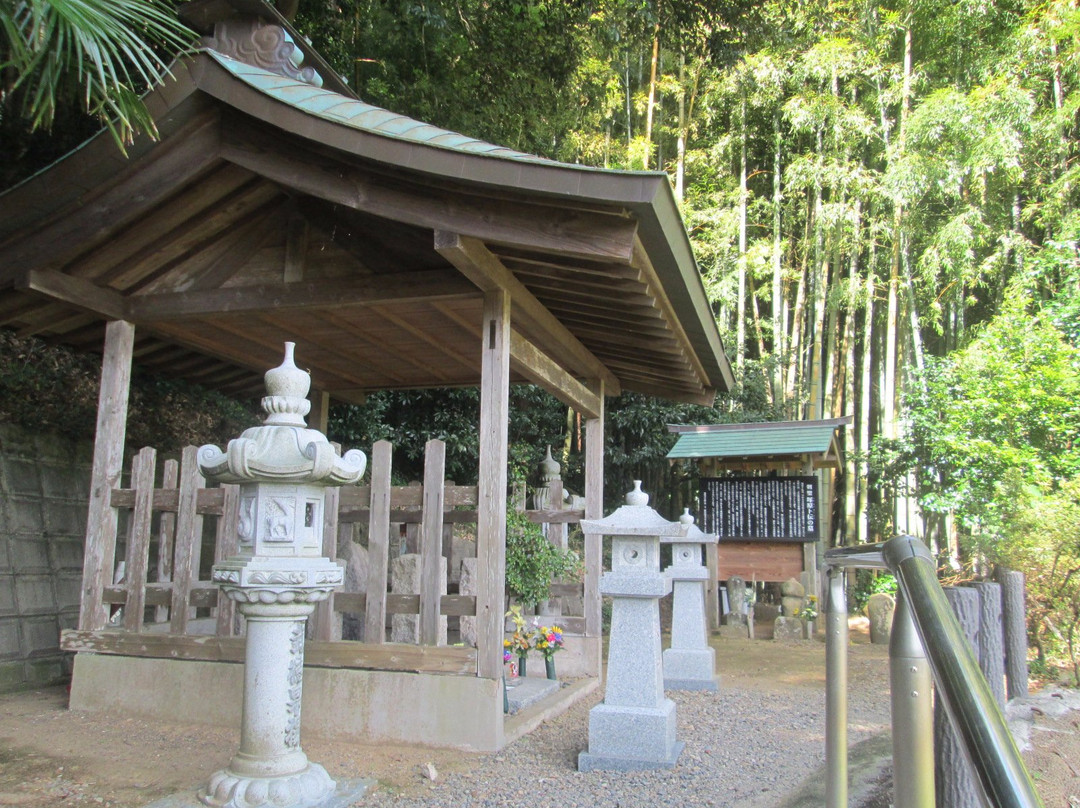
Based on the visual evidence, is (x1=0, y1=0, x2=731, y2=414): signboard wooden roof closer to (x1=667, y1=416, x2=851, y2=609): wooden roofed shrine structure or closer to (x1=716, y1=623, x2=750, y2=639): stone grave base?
(x1=667, y1=416, x2=851, y2=609): wooden roofed shrine structure

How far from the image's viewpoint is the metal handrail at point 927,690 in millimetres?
729

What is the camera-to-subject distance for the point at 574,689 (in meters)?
5.46

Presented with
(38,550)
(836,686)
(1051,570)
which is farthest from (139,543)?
(1051,570)

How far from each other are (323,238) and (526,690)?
313cm

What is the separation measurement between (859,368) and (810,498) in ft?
20.2

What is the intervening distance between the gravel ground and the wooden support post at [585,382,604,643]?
2.27 feet

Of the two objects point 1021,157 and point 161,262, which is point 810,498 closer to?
point 1021,157

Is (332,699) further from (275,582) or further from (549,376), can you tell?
(549,376)

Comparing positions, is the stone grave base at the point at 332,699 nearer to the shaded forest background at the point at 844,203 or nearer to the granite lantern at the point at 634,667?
the granite lantern at the point at 634,667

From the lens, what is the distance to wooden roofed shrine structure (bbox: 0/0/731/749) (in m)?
3.53

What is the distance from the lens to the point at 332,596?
13.5ft

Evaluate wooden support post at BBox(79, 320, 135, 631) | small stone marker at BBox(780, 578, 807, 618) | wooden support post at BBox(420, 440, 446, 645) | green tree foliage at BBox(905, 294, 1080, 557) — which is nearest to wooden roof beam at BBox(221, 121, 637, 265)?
wooden support post at BBox(420, 440, 446, 645)

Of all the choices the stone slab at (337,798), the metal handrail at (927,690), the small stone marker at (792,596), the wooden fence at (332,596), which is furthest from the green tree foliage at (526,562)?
the small stone marker at (792,596)

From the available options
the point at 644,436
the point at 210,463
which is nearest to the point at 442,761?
the point at 210,463
